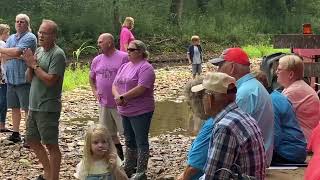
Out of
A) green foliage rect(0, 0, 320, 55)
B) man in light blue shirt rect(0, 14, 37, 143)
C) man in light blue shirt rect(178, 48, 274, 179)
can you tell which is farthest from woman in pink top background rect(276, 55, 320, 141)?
green foliage rect(0, 0, 320, 55)

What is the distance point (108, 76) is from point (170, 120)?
5241mm

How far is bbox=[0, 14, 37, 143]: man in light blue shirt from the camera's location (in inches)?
324

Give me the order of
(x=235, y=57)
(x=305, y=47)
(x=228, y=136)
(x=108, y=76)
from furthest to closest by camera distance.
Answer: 1. (x=108, y=76)
2. (x=305, y=47)
3. (x=235, y=57)
4. (x=228, y=136)

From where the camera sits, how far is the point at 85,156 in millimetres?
5582

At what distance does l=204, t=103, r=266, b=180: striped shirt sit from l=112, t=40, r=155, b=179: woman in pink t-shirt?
3147 millimetres

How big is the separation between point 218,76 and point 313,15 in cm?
4880

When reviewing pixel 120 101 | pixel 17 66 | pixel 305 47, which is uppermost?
pixel 305 47

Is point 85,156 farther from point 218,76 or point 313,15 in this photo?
point 313,15

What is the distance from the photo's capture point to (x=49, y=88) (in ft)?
21.4

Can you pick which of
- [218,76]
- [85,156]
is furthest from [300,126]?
[218,76]

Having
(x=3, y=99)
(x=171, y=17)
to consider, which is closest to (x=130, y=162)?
(x=3, y=99)

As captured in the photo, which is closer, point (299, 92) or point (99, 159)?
point (99, 159)

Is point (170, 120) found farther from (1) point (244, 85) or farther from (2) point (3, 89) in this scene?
(1) point (244, 85)

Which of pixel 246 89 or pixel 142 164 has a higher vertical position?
pixel 246 89
